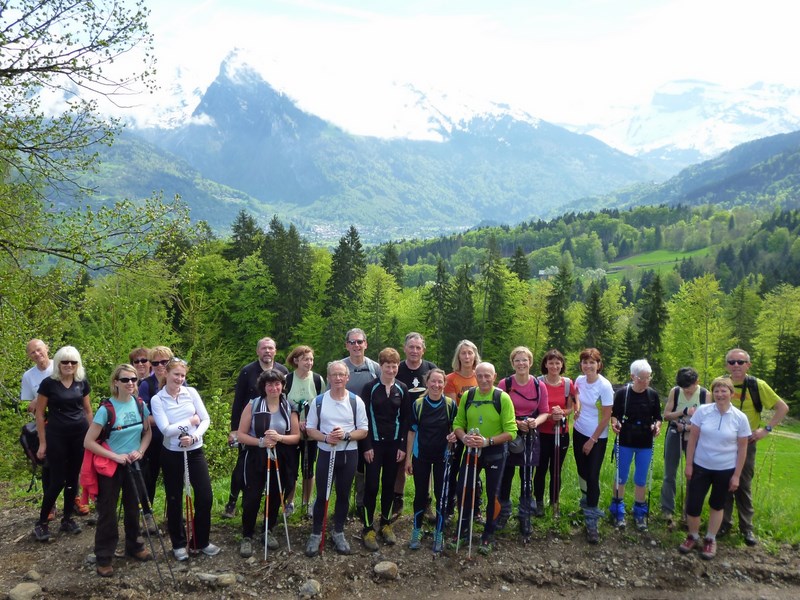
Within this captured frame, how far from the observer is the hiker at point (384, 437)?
7.98m

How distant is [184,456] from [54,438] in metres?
2.10

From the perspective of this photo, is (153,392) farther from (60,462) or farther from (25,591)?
(25,591)

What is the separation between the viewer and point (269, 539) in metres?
7.91

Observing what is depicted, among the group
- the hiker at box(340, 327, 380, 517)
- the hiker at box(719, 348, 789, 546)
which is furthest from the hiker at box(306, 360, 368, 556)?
the hiker at box(719, 348, 789, 546)

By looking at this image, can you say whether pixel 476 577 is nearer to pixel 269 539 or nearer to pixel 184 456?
pixel 269 539

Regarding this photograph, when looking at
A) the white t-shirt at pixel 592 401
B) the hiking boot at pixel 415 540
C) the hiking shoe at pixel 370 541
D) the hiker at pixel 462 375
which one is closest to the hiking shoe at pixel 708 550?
the white t-shirt at pixel 592 401

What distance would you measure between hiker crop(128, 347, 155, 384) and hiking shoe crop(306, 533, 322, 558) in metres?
3.46

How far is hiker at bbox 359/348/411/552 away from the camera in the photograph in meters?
7.98

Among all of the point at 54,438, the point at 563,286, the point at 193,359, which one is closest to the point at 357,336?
the point at 54,438

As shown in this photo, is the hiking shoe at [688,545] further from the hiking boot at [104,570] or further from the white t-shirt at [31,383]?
the white t-shirt at [31,383]

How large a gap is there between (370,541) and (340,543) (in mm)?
432

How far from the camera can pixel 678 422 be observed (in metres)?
8.68

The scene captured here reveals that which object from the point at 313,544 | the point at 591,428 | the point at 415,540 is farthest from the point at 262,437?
the point at 591,428

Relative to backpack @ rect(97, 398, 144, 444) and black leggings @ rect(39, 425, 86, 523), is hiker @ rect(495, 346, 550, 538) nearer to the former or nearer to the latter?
backpack @ rect(97, 398, 144, 444)
